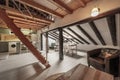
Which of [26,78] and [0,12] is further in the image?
[26,78]

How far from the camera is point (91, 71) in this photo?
1646mm

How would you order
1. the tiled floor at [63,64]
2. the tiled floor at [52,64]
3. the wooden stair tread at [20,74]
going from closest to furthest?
the wooden stair tread at [20,74] < the tiled floor at [52,64] < the tiled floor at [63,64]

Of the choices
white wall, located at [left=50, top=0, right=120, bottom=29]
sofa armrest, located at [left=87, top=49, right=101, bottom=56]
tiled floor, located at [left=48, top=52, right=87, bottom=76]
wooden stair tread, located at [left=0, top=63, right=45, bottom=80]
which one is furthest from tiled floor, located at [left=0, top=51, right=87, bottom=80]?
white wall, located at [left=50, top=0, right=120, bottom=29]

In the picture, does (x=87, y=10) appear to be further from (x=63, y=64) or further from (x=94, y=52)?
(x=63, y=64)

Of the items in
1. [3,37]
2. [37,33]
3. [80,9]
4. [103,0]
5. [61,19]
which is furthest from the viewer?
[37,33]

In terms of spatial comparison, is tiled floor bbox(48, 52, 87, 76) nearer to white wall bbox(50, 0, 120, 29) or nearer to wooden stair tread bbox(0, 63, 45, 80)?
wooden stair tread bbox(0, 63, 45, 80)

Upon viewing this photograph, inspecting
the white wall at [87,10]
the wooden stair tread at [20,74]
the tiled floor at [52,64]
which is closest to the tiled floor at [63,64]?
the tiled floor at [52,64]

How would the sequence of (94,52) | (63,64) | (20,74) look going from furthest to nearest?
1. (63,64)
2. (94,52)
3. (20,74)

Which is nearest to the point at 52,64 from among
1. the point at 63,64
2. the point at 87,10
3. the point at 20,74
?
the point at 63,64

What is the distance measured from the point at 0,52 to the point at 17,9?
224 inches

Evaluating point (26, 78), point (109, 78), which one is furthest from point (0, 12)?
point (109, 78)

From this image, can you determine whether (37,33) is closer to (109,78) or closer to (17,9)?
(17,9)

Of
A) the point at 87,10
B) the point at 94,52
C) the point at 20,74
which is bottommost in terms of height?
the point at 20,74

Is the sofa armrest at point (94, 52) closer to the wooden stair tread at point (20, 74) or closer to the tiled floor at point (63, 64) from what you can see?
the tiled floor at point (63, 64)
